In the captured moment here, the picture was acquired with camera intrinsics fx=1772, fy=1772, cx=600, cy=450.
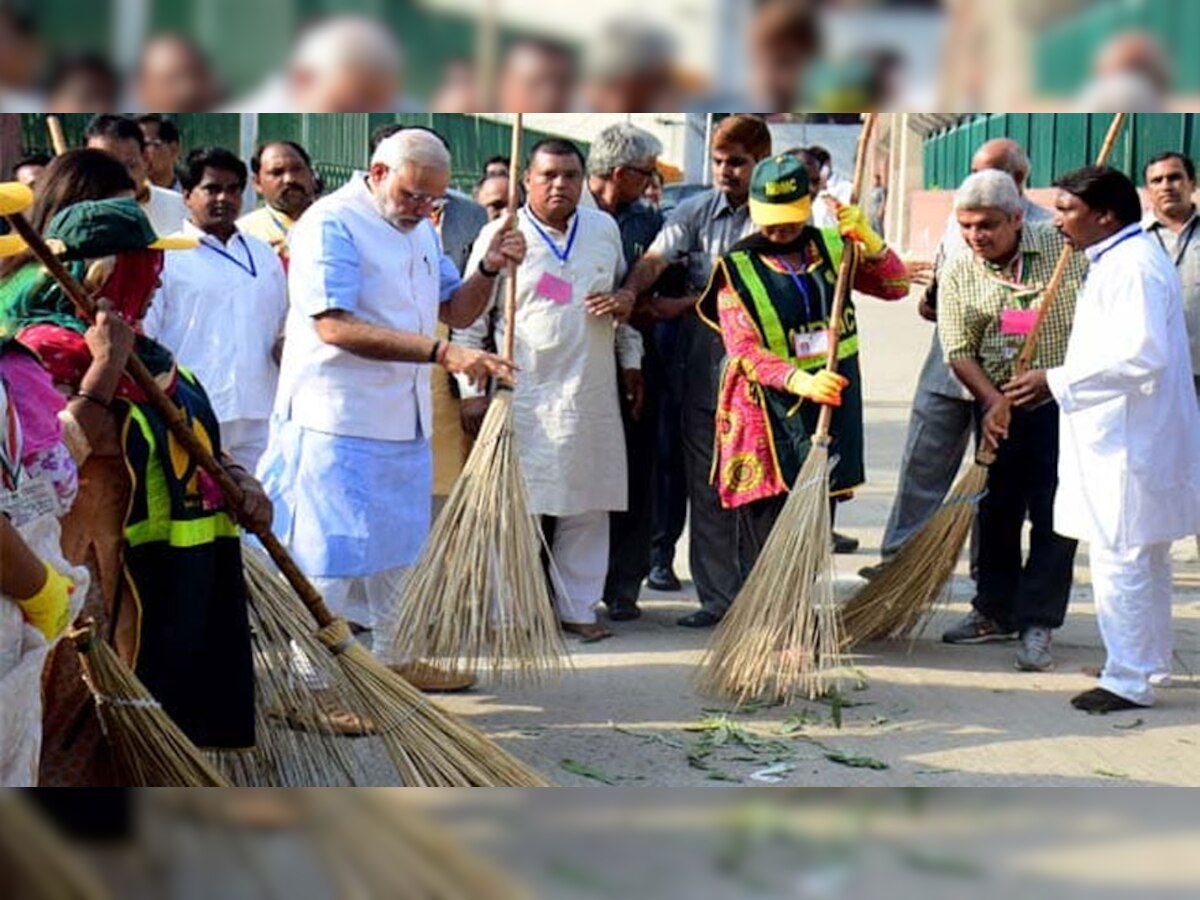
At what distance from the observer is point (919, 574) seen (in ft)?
18.4

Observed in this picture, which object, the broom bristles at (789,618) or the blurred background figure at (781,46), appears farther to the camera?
the broom bristles at (789,618)

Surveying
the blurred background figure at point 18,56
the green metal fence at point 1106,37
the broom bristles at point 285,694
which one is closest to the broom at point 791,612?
the broom bristles at point 285,694

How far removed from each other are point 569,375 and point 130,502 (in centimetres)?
246

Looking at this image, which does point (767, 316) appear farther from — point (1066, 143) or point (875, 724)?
point (875, 724)

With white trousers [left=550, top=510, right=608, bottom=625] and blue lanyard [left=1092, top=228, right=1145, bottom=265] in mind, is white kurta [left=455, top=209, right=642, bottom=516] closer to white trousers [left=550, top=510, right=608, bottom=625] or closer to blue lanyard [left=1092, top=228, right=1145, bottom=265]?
white trousers [left=550, top=510, right=608, bottom=625]

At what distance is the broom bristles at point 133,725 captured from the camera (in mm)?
3244

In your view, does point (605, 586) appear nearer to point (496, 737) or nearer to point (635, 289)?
point (635, 289)

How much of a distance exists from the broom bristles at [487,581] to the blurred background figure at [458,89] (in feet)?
9.38

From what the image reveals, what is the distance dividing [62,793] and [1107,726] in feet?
13.0

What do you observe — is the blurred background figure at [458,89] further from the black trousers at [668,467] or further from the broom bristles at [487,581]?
the black trousers at [668,467]

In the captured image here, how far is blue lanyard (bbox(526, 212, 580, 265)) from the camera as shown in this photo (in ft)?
18.7

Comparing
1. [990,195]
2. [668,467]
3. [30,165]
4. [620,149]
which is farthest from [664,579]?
[30,165]

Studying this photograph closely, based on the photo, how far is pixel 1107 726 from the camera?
4.87 meters

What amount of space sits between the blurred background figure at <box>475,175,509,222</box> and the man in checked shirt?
162 cm
